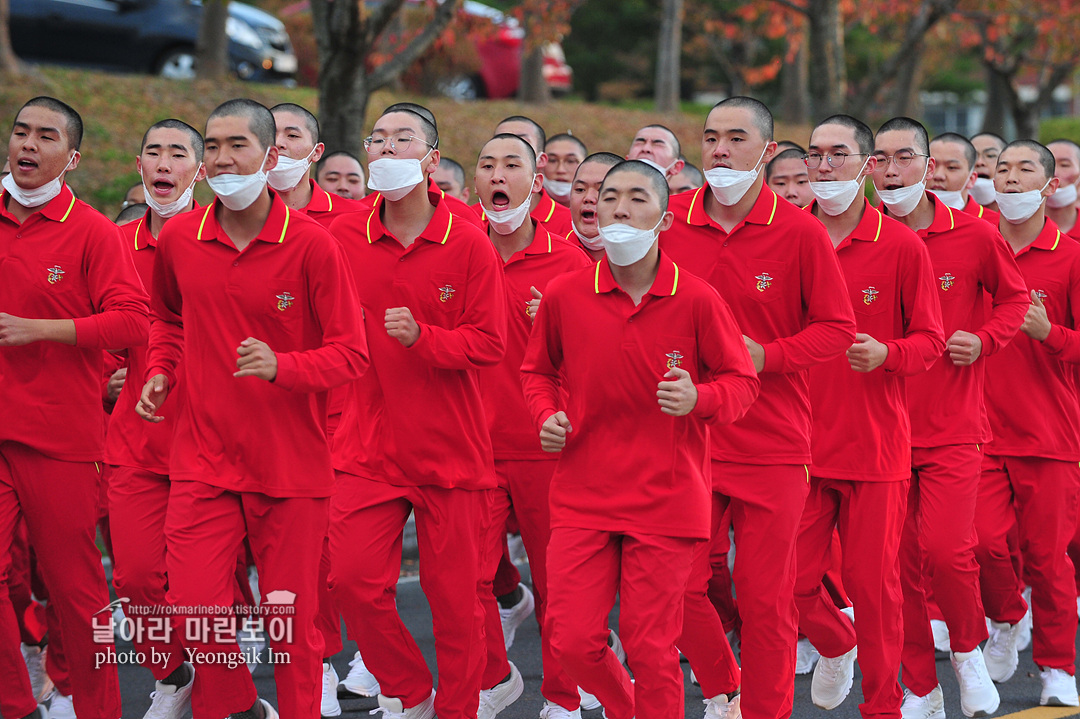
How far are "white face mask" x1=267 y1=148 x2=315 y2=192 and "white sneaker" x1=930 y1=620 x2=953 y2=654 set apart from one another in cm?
408

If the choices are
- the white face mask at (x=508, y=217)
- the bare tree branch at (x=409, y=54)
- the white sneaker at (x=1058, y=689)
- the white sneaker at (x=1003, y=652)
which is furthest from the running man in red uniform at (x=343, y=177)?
the white sneaker at (x=1058, y=689)

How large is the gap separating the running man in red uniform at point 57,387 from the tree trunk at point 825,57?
1052 centimetres

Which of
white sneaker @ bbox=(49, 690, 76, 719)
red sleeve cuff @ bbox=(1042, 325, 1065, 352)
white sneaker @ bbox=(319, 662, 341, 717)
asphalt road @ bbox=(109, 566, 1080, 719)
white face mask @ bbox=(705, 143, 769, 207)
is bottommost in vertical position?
asphalt road @ bbox=(109, 566, 1080, 719)

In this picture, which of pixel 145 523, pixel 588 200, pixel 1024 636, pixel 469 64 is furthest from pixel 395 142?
pixel 469 64

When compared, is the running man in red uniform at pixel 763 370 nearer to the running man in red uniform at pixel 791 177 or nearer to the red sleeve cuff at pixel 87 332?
the running man in red uniform at pixel 791 177

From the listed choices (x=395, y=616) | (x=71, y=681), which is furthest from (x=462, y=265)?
(x=71, y=681)

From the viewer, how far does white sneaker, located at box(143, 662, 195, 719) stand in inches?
251

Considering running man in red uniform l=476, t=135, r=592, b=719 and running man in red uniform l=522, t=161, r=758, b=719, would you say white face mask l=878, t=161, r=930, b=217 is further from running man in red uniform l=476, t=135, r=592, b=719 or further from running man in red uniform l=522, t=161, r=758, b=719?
running man in red uniform l=522, t=161, r=758, b=719

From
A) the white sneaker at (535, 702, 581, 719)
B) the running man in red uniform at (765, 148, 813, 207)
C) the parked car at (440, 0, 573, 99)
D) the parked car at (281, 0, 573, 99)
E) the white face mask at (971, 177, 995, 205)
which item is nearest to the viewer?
the white sneaker at (535, 702, 581, 719)

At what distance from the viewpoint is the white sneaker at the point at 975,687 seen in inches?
267

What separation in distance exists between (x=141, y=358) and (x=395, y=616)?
1703mm

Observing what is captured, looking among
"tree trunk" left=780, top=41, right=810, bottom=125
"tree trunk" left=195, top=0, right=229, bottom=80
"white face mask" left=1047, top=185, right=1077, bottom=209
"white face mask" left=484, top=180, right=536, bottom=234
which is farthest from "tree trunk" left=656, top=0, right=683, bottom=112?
"white face mask" left=484, top=180, right=536, bottom=234

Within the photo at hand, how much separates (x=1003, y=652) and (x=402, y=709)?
3386mm

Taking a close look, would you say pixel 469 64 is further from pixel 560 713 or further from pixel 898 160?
pixel 560 713
